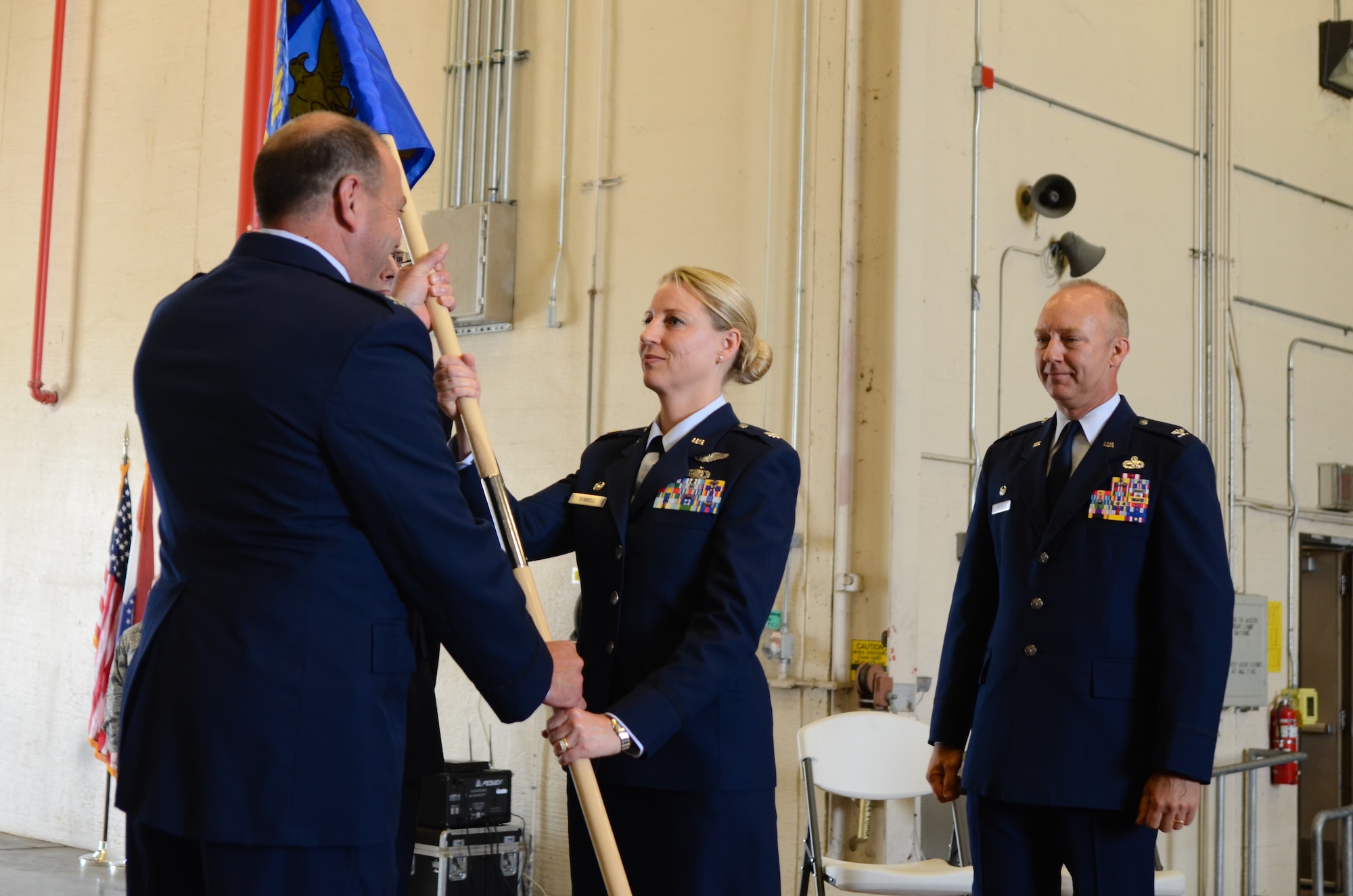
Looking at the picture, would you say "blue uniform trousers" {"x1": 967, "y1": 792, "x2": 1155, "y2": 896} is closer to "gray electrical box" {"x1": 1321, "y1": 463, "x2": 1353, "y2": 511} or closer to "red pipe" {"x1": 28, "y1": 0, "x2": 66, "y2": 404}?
"gray electrical box" {"x1": 1321, "y1": 463, "x2": 1353, "y2": 511}

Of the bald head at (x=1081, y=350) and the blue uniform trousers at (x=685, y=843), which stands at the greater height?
the bald head at (x=1081, y=350)

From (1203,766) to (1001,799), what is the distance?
0.37 meters

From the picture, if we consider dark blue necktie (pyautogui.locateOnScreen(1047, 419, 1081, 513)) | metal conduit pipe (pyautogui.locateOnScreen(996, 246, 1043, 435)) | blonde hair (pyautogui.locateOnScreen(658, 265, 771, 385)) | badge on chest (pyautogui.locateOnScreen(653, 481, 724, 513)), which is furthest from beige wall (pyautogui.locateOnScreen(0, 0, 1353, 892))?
badge on chest (pyautogui.locateOnScreen(653, 481, 724, 513))

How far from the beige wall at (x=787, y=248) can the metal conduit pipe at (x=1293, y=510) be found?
6 centimetres

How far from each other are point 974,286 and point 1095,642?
2.89 meters

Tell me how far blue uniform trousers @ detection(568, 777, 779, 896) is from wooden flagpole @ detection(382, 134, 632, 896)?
4cm

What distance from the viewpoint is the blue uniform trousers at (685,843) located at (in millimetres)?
2195

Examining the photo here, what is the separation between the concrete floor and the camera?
5.99 metres

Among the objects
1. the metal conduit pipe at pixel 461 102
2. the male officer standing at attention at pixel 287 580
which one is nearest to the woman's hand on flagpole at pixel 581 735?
the male officer standing at attention at pixel 287 580

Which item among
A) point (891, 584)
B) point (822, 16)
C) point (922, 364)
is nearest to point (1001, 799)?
point (891, 584)

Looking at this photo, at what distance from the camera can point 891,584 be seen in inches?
194

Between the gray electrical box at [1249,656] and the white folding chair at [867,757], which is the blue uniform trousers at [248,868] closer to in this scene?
the white folding chair at [867,757]

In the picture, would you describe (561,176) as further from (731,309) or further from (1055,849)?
(1055,849)

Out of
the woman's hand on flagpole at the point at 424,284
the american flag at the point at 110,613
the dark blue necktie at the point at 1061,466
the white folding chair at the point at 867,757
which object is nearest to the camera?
the woman's hand on flagpole at the point at 424,284
